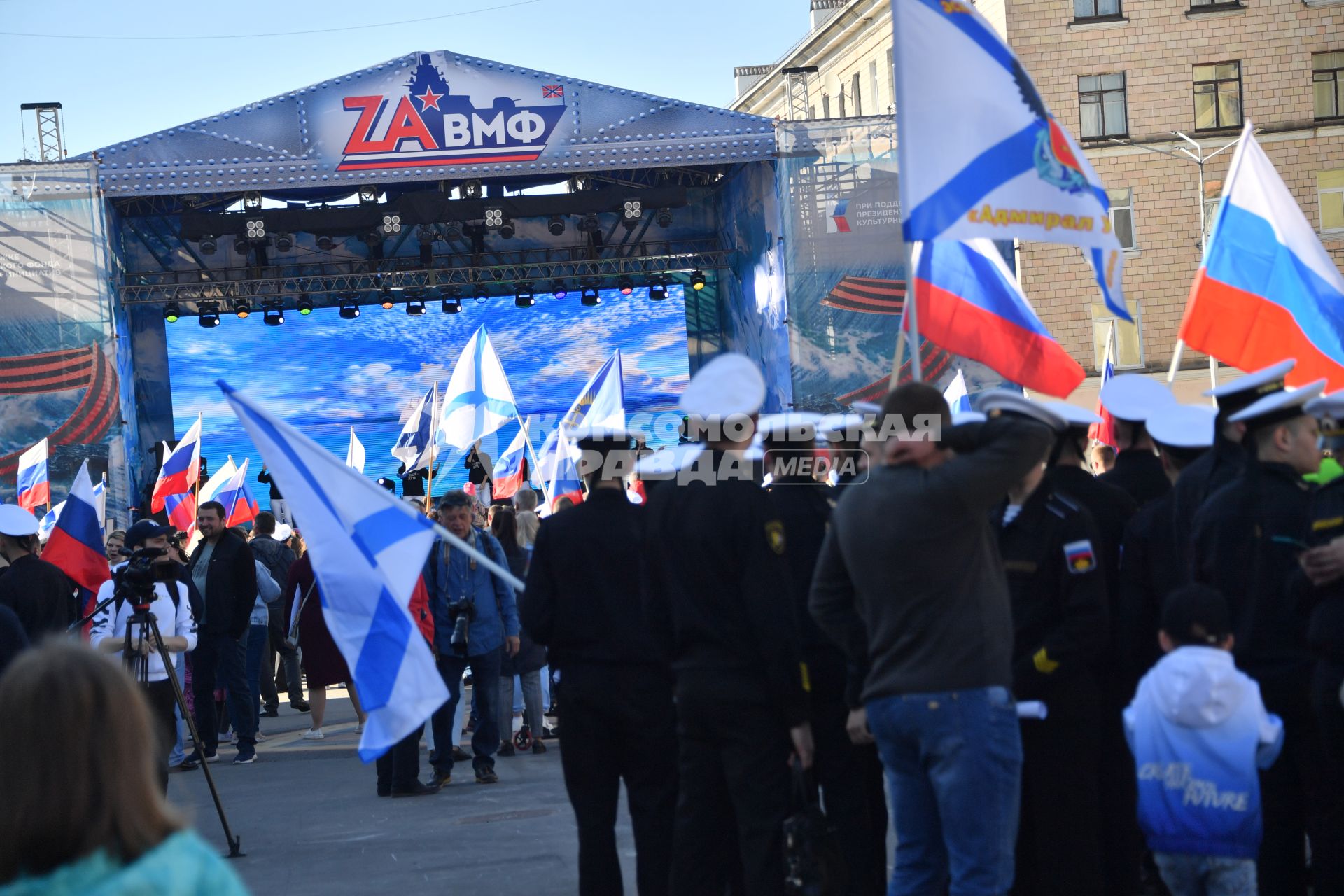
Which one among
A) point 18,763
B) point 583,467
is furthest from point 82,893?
point 583,467

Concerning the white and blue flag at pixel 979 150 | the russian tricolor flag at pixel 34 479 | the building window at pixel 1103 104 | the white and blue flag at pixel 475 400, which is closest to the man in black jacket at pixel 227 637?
the white and blue flag at pixel 475 400

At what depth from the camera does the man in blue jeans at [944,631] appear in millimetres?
4270

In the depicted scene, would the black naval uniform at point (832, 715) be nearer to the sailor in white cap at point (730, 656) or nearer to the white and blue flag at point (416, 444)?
the sailor in white cap at point (730, 656)

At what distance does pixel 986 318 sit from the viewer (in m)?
7.68

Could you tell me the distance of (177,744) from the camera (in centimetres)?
1156

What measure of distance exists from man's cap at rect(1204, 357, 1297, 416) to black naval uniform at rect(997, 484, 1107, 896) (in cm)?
63

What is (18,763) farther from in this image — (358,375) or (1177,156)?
(1177,156)

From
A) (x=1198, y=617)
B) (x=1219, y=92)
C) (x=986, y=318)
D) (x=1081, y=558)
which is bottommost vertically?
(x=1198, y=617)

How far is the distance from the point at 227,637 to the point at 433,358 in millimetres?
20936

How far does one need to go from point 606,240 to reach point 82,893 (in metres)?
28.6

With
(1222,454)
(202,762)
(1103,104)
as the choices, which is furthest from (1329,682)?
(1103,104)

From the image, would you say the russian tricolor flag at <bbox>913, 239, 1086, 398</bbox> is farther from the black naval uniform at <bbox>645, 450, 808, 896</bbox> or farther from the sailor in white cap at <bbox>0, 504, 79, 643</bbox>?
the sailor in white cap at <bbox>0, 504, 79, 643</bbox>

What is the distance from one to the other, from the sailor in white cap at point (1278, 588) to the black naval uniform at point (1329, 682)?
12 millimetres

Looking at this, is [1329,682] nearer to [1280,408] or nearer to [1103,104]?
[1280,408]
